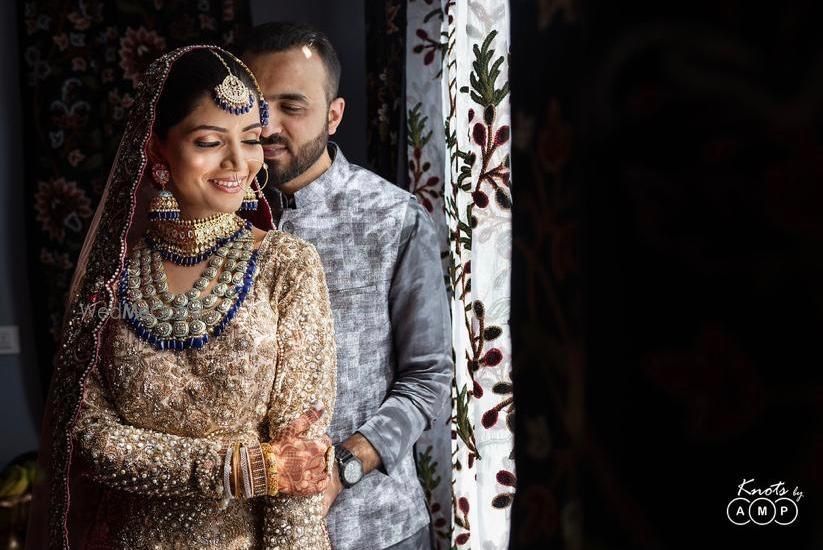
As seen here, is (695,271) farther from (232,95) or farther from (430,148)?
(430,148)

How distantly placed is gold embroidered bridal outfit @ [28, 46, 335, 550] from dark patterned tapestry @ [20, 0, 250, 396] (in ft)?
2.82

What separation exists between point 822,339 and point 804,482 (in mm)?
46

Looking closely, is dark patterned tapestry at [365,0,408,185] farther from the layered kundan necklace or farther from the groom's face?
the layered kundan necklace

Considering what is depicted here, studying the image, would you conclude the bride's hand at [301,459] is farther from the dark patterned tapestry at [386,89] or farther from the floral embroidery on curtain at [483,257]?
the dark patterned tapestry at [386,89]

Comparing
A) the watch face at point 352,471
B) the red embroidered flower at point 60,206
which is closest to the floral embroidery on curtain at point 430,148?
the watch face at point 352,471

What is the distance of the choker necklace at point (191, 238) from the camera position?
1.02 metres

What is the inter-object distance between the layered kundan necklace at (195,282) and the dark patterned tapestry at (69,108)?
848mm

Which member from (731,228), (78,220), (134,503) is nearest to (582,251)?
(731,228)

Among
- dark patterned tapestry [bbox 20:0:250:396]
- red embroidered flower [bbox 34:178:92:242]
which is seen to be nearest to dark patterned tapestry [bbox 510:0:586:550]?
dark patterned tapestry [bbox 20:0:250:396]

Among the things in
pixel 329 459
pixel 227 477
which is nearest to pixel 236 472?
pixel 227 477

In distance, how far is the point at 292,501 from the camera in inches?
37.8

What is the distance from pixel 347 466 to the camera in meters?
1.08

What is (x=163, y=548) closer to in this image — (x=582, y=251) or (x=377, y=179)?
(x=377, y=179)

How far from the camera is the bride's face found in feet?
3.24
